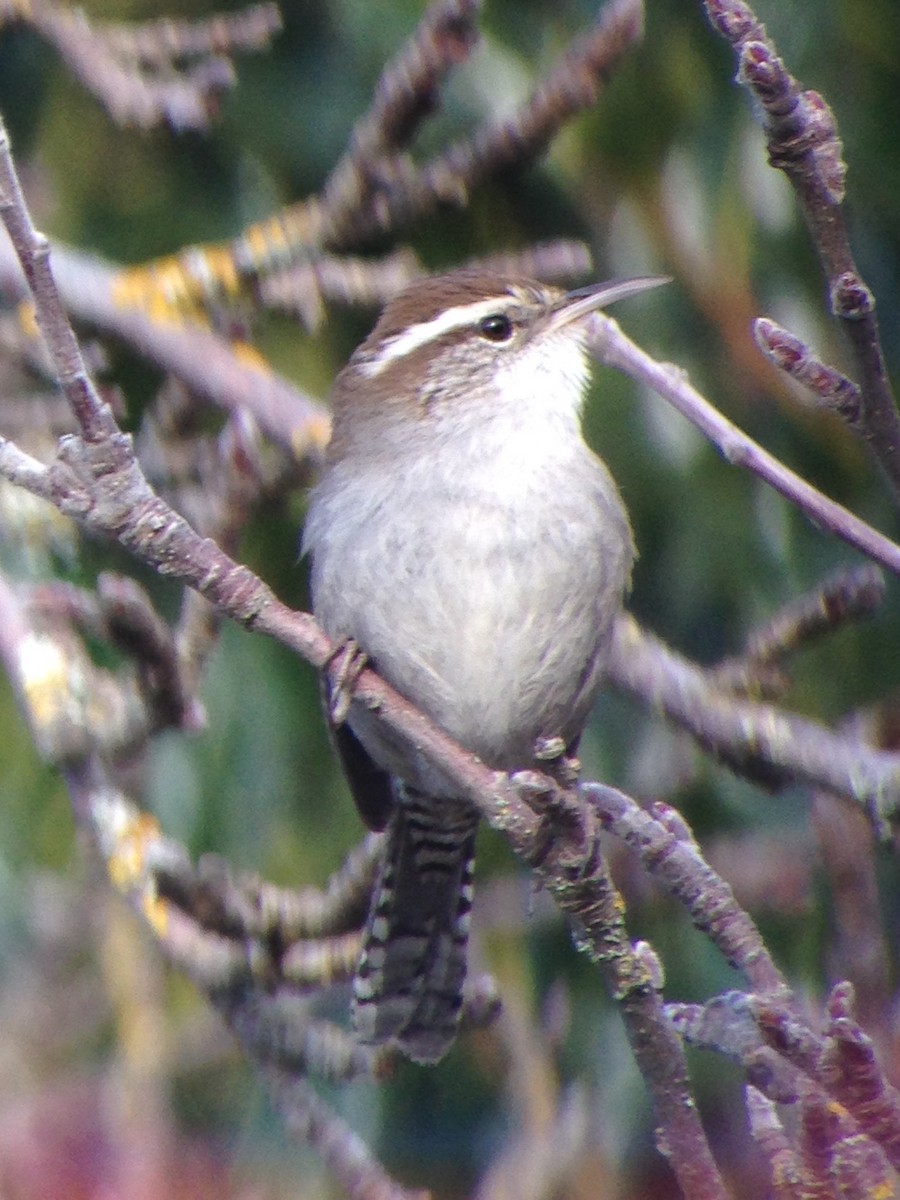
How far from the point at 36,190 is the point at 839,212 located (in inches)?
110

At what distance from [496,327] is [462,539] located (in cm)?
51

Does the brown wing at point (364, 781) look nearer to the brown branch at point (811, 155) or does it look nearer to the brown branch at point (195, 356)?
the brown branch at point (195, 356)

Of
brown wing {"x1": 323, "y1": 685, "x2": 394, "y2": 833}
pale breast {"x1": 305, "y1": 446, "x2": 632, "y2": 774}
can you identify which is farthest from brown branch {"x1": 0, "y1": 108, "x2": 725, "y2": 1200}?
brown wing {"x1": 323, "y1": 685, "x2": 394, "y2": 833}

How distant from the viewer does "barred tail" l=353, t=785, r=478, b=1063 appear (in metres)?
3.40

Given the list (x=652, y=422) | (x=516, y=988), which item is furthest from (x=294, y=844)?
(x=652, y=422)

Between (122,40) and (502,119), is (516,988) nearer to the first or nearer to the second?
(502,119)

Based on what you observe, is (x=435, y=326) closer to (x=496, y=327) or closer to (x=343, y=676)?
(x=496, y=327)

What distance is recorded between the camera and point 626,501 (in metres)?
3.74

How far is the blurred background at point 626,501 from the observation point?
351cm

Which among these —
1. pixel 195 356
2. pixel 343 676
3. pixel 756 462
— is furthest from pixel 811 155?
pixel 195 356

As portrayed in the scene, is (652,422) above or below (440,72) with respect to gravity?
below

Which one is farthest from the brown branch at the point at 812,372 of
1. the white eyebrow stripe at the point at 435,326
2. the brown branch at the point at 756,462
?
the white eyebrow stripe at the point at 435,326

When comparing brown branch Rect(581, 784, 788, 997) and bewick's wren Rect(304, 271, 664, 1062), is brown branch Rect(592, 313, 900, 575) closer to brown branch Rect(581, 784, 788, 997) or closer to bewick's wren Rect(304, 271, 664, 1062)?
bewick's wren Rect(304, 271, 664, 1062)

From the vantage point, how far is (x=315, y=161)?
154 inches
